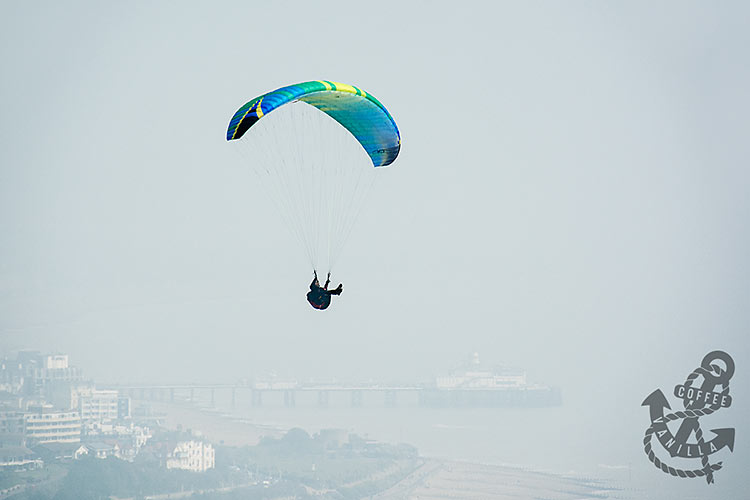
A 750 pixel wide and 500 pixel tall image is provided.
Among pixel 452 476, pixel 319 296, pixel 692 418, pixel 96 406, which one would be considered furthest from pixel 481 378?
pixel 319 296

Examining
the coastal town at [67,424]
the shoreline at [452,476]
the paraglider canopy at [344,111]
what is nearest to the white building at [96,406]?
the coastal town at [67,424]

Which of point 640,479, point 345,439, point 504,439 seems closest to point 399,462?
point 345,439

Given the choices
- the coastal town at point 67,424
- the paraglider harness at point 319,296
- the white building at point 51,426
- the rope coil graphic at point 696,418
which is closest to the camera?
the paraglider harness at point 319,296

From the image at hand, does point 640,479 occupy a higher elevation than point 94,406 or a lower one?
lower

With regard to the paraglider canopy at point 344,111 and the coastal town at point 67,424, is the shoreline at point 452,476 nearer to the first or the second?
the coastal town at point 67,424

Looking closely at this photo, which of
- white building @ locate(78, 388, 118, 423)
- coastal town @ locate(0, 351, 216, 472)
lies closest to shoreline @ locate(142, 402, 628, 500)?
coastal town @ locate(0, 351, 216, 472)

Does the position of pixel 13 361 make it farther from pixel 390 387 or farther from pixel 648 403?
pixel 648 403

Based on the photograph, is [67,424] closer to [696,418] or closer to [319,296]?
[696,418]
